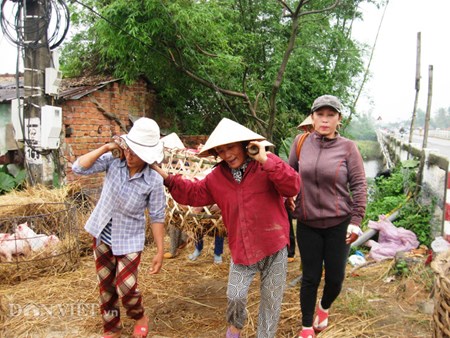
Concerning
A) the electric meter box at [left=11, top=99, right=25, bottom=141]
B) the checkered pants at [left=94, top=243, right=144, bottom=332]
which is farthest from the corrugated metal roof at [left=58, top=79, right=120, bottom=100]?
the checkered pants at [left=94, top=243, right=144, bottom=332]

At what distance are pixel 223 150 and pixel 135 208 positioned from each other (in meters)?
0.80

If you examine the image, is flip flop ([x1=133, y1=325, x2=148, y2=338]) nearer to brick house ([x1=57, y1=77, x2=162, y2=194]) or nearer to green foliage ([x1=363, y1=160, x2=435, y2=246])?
green foliage ([x1=363, y1=160, x2=435, y2=246])

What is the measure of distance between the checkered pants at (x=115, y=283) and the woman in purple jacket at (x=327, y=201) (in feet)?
4.02

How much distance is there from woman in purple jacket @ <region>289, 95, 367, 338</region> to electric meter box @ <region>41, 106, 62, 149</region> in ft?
12.3

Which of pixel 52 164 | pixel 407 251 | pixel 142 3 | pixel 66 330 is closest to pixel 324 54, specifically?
pixel 142 3

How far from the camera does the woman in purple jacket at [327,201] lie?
2.85 metres

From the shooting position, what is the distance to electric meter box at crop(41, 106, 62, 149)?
536 cm

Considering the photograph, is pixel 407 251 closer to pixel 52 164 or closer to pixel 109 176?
pixel 109 176

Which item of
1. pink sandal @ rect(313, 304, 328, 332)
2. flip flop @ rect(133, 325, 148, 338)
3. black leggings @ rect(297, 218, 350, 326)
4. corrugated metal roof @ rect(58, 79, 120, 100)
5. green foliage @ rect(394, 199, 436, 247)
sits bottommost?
flip flop @ rect(133, 325, 148, 338)

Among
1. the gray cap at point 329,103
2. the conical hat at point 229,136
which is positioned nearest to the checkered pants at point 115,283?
the conical hat at point 229,136

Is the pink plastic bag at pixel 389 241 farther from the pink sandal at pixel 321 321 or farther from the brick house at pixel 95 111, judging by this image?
the brick house at pixel 95 111

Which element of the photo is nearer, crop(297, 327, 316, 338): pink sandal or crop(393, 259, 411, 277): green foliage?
crop(297, 327, 316, 338): pink sandal

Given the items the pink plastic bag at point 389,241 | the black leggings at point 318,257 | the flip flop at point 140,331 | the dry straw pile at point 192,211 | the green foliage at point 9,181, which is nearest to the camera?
the black leggings at point 318,257

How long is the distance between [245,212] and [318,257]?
0.76 meters
